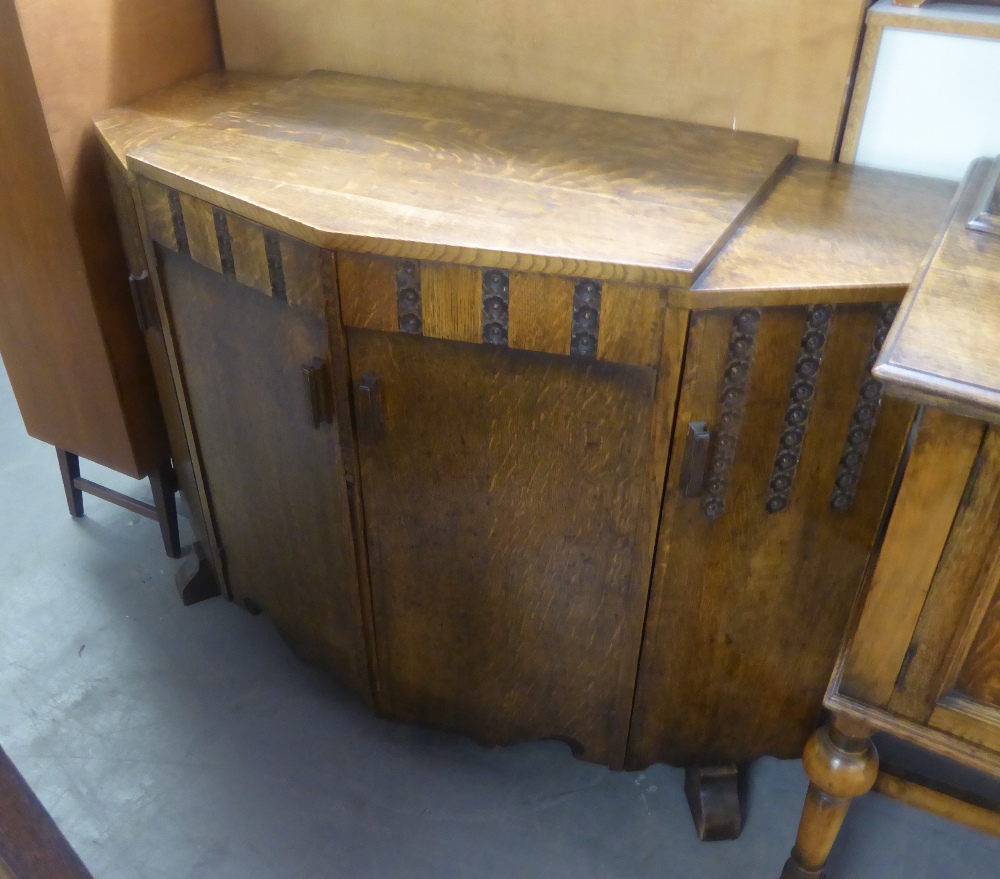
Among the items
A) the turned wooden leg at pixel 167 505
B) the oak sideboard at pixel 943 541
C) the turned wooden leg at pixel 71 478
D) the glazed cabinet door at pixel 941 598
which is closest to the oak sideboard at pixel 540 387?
the oak sideboard at pixel 943 541

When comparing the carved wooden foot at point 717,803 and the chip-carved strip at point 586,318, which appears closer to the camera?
the chip-carved strip at point 586,318

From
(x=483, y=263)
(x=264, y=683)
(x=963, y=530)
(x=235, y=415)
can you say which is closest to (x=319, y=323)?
(x=483, y=263)

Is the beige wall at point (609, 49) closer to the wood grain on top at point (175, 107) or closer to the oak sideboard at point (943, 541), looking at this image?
the wood grain on top at point (175, 107)

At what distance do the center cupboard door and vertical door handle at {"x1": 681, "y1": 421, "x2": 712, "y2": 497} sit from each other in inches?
1.4

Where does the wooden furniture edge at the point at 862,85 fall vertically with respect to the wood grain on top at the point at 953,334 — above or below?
above

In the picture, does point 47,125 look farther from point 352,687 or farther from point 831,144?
point 831,144

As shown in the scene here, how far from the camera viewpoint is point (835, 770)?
44.7 inches

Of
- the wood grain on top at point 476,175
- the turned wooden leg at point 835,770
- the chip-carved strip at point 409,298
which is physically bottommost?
the turned wooden leg at point 835,770

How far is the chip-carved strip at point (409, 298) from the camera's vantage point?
1.08m

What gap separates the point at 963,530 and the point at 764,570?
15.5 inches

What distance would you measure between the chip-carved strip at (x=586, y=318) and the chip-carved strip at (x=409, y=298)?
0.62 feet

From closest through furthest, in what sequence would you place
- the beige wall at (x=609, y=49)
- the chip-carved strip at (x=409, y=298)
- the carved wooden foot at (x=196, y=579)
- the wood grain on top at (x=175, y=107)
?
the chip-carved strip at (x=409, y=298) → the beige wall at (x=609, y=49) → the wood grain on top at (x=175, y=107) → the carved wooden foot at (x=196, y=579)

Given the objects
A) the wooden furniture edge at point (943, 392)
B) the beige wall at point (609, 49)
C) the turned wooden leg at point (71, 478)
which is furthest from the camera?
the turned wooden leg at point (71, 478)

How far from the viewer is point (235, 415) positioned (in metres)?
1.47
